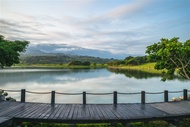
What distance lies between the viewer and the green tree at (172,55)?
34.0 ft

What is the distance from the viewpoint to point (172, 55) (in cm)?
1097

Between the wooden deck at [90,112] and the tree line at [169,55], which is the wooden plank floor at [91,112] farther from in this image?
the tree line at [169,55]

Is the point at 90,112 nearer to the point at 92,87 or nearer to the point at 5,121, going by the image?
the point at 5,121

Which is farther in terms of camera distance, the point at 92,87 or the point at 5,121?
the point at 92,87

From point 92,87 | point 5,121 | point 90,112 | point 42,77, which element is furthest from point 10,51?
point 42,77

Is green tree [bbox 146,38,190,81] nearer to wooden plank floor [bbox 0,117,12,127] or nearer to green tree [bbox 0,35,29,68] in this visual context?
wooden plank floor [bbox 0,117,12,127]

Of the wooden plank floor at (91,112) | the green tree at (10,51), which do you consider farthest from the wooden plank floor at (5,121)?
the green tree at (10,51)

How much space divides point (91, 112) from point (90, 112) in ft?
0.17

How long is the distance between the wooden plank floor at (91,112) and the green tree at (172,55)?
91.7 inches

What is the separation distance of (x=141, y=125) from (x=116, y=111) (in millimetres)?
1588

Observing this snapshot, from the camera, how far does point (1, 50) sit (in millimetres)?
13945

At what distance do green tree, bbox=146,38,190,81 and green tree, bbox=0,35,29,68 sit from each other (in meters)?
10.4

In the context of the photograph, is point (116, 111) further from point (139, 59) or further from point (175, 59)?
point (139, 59)

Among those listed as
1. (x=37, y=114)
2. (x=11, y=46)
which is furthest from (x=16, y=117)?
(x=11, y=46)
